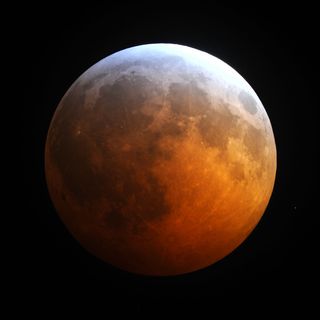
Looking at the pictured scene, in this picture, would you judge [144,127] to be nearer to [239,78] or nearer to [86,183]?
[86,183]

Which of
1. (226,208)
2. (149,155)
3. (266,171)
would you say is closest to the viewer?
(149,155)

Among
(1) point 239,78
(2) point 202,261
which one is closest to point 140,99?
(1) point 239,78

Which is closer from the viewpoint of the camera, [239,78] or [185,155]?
[185,155]

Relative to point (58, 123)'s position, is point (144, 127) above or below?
below

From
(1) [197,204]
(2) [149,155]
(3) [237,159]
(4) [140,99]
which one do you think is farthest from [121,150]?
(3) [237,159]

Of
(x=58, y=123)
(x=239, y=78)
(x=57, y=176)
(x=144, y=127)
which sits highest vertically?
(x=239, y=78)

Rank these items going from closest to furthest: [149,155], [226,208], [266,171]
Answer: [149,155] → [226,208] → [266,171]
